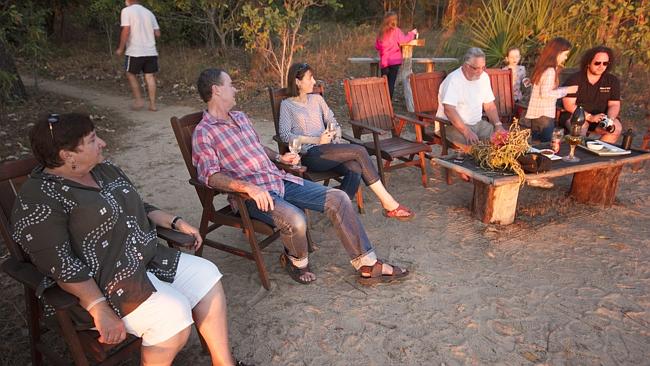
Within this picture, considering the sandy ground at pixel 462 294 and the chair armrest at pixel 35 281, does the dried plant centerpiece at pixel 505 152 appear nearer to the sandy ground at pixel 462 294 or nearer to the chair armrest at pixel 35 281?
the sandy ground at pixel 462 294

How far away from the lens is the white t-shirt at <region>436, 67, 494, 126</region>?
4.50m

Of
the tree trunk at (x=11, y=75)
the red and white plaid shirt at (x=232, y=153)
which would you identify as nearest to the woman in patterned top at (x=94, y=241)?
the red and white plaid shirt at (x=232, y=153)

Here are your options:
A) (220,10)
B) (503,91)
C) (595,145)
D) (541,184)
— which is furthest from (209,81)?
(220,10)

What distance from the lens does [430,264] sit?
331cm

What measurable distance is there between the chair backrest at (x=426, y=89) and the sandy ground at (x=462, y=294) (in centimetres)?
105

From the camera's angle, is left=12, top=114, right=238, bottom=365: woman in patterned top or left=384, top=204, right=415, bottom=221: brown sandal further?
left=384, top=204, right=415, bottom=221: brown sandal

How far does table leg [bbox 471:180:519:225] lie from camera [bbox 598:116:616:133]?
1458 millimetres

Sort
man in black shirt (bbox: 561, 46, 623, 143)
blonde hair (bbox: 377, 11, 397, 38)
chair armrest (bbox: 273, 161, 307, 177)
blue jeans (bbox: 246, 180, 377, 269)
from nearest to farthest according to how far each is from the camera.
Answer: blue jeans (bbox: 246, 180, 377, 269)
chair armrest (bbox: 273, 161, 307, 177)
man in black shirt (bbox: 561, 46, 623, 143)
blonde hair (bbox: 377, 11, 397, 38)

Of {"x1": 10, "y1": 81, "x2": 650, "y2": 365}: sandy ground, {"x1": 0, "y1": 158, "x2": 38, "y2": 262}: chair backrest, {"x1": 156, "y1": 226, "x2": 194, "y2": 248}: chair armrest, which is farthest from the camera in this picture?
{"x1": 10, "y1": 81, "x2": 650, "y2": 365}: sandy ground

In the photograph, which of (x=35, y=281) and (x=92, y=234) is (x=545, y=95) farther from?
(x=35, y=281)

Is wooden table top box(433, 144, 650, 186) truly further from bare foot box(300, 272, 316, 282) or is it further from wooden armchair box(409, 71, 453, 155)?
bare foot box(300, 272, 316, 282)

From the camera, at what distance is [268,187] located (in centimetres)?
308

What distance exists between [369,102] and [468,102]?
3.09ft

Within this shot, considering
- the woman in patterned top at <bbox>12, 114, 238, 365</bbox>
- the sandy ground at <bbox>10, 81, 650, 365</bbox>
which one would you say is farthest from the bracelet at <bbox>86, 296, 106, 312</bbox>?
the sandy ground at <bbox>10, 81, 650, 365</bbox>
